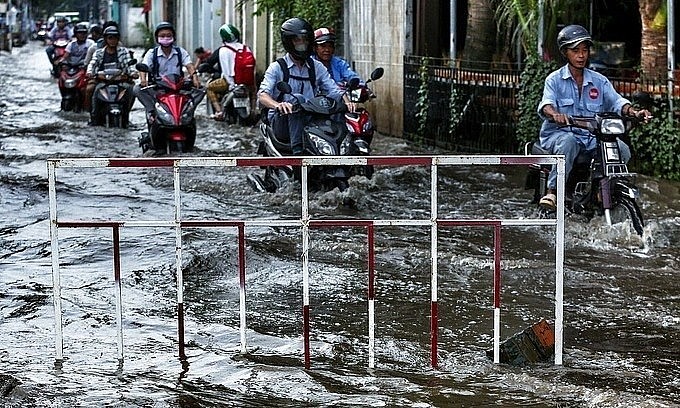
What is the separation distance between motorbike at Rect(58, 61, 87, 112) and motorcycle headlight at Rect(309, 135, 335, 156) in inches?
509

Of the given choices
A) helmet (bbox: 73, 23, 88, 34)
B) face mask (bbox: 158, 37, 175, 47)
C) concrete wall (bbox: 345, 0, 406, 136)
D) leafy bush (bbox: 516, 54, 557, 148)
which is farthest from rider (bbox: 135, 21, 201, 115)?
helmet (bbox: 73, 23, 88, 34)

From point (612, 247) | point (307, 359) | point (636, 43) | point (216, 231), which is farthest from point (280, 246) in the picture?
point (636, 43)

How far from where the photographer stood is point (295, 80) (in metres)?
11.5

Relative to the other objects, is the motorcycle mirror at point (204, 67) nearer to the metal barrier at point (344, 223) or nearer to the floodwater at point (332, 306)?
the floodwater at point (332, 306)

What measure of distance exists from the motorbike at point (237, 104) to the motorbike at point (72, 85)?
344 centimetres

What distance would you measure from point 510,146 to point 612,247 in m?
5.56

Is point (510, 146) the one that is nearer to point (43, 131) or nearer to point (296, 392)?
point (43, 131)

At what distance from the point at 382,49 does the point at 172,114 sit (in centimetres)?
409

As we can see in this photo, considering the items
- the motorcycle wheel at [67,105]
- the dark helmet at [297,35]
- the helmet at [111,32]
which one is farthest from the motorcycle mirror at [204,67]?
the dark helmet at [297,35]

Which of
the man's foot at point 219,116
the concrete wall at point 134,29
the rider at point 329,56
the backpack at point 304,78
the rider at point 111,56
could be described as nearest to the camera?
the backpack at point 304,78

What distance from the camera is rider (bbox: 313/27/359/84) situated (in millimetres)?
12000

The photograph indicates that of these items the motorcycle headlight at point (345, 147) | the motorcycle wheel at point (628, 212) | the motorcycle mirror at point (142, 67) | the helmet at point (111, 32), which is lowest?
the motorcycle wheel at point (628, 212)

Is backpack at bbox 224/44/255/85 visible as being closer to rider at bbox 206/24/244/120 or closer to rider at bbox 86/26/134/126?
rider at bbox 206/24/244/120

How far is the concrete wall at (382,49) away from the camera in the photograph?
17438 mm
